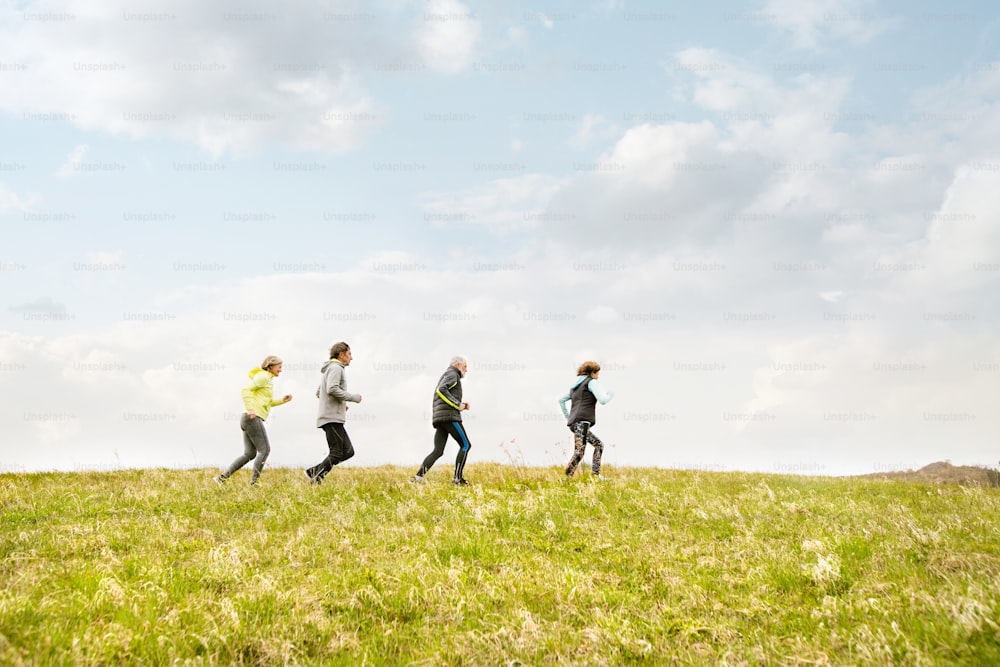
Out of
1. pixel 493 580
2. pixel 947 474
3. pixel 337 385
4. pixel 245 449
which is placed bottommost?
pixel 493 580

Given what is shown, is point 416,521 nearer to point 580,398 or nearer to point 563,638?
point 563,638

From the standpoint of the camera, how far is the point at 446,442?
15758mm

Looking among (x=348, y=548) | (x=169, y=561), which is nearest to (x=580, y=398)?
(x=348, y=548)

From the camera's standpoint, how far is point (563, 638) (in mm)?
5727

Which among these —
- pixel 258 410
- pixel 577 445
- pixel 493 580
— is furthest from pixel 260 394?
pixel 493 580

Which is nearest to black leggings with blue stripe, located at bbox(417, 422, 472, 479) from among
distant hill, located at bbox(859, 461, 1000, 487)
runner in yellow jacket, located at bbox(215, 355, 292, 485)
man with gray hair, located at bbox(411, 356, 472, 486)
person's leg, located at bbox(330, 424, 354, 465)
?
man with gray hair, located at bbox(411, 356, 472, 486)

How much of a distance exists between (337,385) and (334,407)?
22.7 inches

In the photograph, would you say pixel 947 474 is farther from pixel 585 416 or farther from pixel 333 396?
pixel 333 396

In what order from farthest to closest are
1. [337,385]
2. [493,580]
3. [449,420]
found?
[449,420] < [337,385] < [493,580]

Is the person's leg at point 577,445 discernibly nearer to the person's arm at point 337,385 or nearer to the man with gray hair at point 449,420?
the man with gray hair at point 449,420

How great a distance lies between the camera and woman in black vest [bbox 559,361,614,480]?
1620 cm

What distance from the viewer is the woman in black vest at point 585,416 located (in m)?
16.2

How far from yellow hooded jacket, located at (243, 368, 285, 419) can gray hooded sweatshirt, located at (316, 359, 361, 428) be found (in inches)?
39.1

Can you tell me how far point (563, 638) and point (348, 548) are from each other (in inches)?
155
